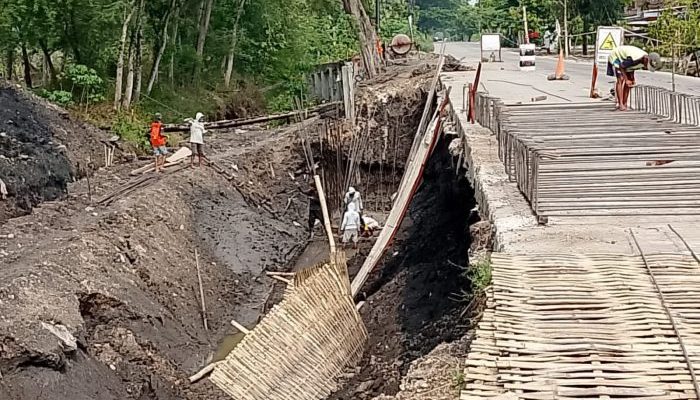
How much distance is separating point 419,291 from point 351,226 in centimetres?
624

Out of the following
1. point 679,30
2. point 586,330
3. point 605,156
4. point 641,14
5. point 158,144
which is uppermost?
point 641,14

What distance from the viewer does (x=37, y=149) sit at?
19297 millimetres

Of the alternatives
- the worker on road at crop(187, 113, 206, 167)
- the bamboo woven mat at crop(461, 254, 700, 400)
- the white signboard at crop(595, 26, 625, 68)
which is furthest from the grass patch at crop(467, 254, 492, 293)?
the white signboard at crop(595, 26, 625, 68)

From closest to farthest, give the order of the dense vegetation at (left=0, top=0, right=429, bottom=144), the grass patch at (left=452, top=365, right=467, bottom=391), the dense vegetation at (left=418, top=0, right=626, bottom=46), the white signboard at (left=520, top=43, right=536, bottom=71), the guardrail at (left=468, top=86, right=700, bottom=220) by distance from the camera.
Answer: the grass patch at (left=452, top=365, right=467, bottom=391) < the guardrail at (left=468, top=86, right=700, bottom=220) < the dense vegetation at (left=0, top=0, right=429, bottom=144) < the white signboard at (left=520, top=43, right=536, bottom=71) < the dense vegetation at (left=418, top=0, right=626, bottom=46)

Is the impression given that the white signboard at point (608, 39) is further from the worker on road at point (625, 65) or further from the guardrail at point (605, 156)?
the guardrail at point (605, 156)

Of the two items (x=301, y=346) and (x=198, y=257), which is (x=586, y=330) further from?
(x=198, y=257)

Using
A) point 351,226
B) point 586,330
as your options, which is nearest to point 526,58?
point 351,226

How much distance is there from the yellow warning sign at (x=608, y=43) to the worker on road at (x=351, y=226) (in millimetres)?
7422

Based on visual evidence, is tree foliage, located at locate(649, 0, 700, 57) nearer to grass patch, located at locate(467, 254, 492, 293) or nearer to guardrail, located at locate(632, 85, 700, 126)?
guardrail, located at locate(632, 85, 700, 126)

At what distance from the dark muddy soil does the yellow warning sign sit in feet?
→ 17.1

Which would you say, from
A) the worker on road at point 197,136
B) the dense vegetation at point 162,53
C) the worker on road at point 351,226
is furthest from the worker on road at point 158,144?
the worker on road at point 351,226

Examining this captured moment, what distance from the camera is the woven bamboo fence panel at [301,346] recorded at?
11328mm

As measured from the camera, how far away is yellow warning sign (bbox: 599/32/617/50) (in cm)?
2108

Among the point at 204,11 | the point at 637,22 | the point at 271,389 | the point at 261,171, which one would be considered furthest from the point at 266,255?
the point at 637,22
